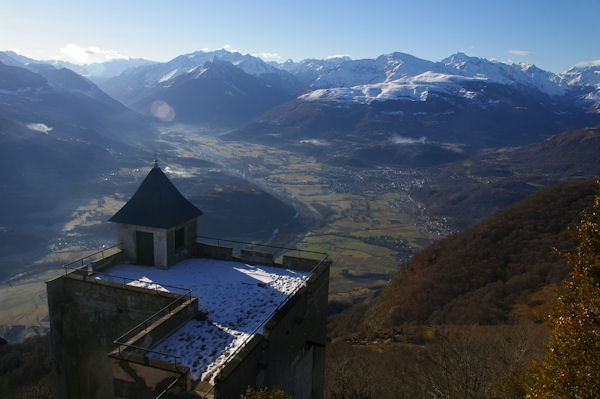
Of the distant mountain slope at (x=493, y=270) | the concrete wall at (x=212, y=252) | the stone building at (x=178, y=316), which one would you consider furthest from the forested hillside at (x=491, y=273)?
the concrete wall at (x=212, y=252)

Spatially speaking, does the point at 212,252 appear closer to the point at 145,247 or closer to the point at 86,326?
the point at 145,247

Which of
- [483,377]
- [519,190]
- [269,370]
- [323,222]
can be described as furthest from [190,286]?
[519,190]

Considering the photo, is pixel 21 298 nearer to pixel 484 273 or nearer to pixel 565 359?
pixel 484 273

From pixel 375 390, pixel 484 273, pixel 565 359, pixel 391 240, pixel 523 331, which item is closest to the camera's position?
pixel 565 359

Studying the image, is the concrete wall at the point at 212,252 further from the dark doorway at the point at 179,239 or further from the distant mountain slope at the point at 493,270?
the distant mountain slope at the point at 493,270

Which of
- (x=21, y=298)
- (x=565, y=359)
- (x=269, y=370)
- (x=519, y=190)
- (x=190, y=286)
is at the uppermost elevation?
(x=565, y=359)

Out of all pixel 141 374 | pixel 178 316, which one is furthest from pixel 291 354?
pixel 141 374

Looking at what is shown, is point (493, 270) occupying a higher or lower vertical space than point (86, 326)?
lower
